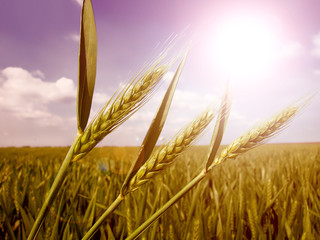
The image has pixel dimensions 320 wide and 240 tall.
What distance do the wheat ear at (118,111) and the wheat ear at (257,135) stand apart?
198 mm

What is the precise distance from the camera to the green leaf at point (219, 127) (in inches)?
17.3

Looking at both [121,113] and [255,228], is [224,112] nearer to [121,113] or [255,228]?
[121,113]

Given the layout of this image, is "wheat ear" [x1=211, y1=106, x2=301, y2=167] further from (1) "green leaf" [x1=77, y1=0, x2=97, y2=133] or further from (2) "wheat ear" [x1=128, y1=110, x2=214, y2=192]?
(1) "green leaf" [x1=77, y1=0, x2=97, y2=133]

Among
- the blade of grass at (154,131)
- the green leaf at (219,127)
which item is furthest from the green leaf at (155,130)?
the green leaf at (219,127)

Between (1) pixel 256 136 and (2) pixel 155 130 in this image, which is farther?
(1) pixel 256 136

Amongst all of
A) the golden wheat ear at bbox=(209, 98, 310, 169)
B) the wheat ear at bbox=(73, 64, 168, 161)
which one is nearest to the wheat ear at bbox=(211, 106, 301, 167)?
the golden wheat ear at bbox=(209, 98, 310, 169)

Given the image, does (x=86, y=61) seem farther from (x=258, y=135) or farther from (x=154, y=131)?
(x=258, y=135)

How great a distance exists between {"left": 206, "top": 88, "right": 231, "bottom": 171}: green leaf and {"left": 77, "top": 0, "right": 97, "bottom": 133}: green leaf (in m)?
0.24

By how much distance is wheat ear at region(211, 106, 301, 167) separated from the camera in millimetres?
479

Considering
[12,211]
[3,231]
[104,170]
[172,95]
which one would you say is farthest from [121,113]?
[104,170]

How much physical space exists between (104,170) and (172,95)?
238 centimetres

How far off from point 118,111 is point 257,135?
12.5 inches

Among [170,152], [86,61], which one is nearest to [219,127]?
[170,152]

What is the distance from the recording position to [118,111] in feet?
1.49
